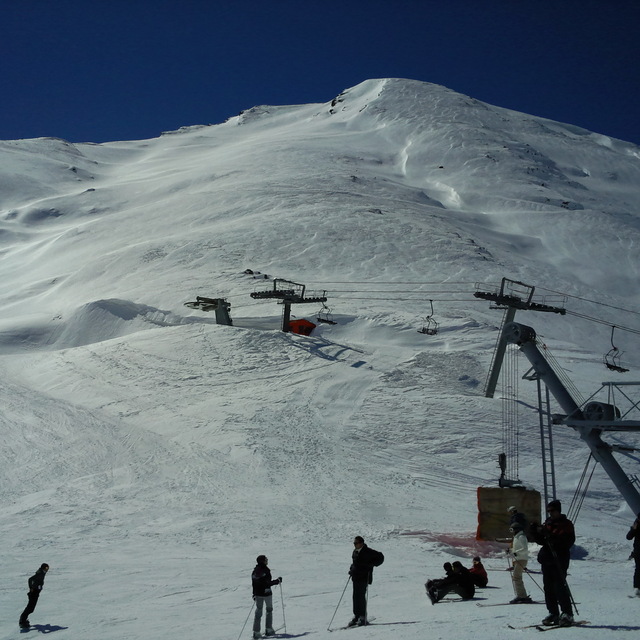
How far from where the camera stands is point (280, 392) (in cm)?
3083

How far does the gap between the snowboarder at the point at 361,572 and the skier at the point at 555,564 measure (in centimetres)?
211

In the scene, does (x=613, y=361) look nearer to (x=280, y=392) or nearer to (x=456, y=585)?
(x=280, y=392)

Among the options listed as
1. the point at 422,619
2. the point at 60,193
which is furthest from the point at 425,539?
the point at 60,193

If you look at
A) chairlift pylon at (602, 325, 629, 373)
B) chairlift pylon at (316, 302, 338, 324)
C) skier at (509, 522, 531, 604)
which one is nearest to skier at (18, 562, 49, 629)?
skier at (509, 522, 531, 604)

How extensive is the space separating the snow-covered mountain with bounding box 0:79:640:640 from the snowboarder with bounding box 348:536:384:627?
81cm

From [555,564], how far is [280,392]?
22949 millimetres

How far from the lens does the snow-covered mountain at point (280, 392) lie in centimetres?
1508

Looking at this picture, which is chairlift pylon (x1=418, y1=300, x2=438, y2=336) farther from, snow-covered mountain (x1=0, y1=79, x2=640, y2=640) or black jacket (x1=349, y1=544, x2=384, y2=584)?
black jacket (x1=349, y1=544, x2=384, y2=584)

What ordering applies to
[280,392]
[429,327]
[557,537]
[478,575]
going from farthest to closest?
[429,327]
[280,392]
[478,575]
[557,537]

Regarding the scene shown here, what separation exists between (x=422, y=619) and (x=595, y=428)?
24.1 ft

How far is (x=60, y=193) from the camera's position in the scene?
10719cm

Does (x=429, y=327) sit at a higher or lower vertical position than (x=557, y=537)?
higher

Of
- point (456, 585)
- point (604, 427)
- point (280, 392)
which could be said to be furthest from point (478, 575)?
point (280, 392)

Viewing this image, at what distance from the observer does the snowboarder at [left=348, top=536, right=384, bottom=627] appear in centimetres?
969
